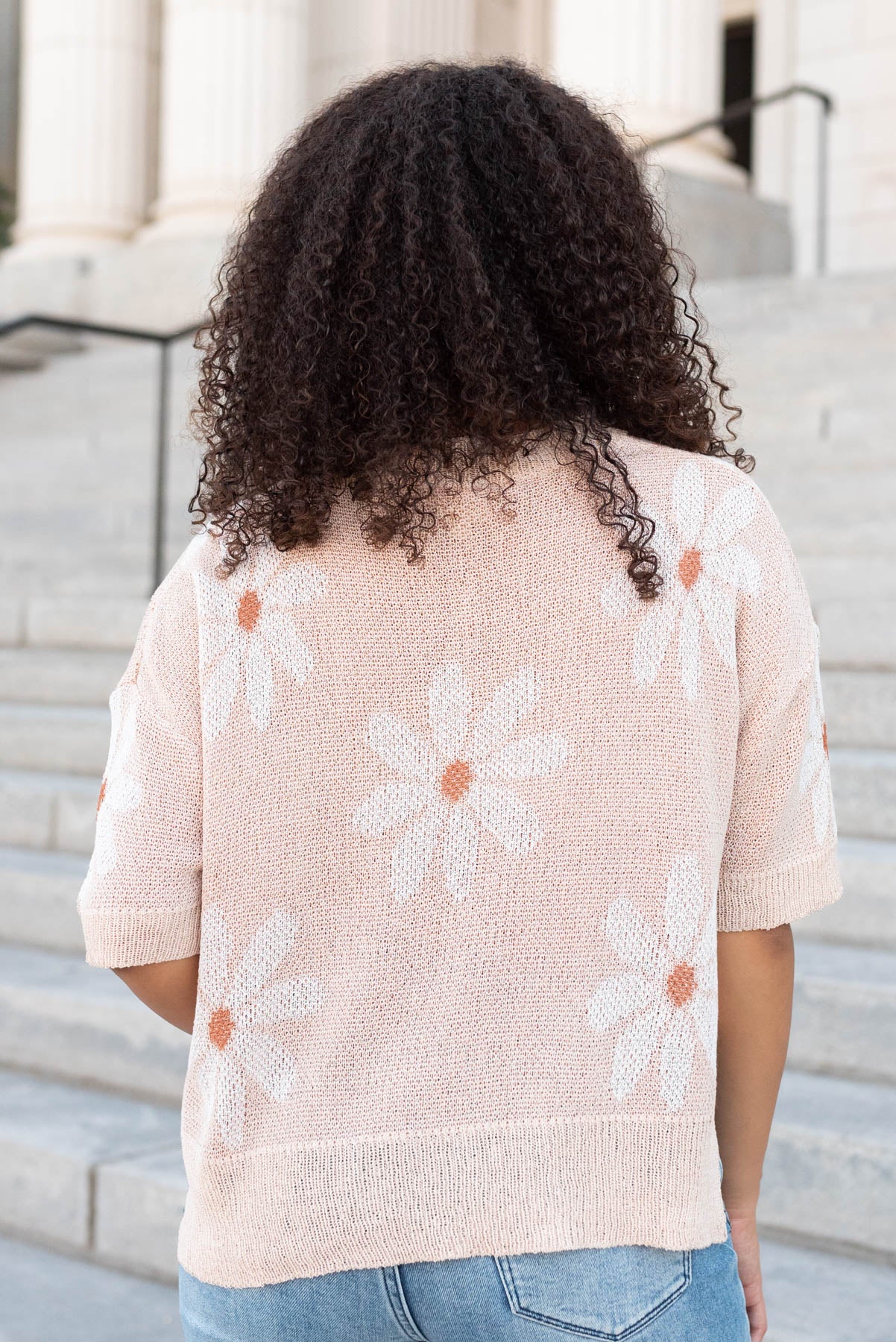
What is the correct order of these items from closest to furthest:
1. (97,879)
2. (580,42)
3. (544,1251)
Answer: (544,1251) → (97,879) → (580,42)

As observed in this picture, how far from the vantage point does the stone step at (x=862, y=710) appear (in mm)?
3863

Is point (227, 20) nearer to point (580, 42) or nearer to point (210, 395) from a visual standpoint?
point (580, 42)

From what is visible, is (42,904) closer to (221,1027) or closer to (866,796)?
(866,796)

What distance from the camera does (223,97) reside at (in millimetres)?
9500

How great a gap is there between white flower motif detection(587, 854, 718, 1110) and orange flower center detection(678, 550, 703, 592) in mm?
198

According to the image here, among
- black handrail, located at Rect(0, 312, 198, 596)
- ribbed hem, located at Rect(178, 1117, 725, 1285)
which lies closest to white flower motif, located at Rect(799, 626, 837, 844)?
ribbed hem, located at Rect(178, 1117, 725, 1285)

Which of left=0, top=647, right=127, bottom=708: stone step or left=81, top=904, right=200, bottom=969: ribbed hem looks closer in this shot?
left=81, top=904, right=200, bottom=969: ribbed hem

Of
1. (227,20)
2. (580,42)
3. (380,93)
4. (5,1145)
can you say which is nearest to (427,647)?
(380,93)

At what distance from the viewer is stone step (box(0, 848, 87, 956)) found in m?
4.15

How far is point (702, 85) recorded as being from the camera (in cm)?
928

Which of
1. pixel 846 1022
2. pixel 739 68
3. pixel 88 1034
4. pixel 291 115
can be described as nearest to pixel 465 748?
pixel 846 1022

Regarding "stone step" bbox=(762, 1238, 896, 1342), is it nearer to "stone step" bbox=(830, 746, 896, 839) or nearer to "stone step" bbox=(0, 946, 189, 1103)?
"stone step" bbox=(830, 746, 896, 839)

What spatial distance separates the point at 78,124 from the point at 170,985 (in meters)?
10.3

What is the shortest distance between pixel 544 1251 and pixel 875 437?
4.99m
